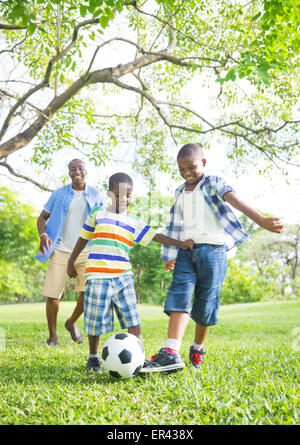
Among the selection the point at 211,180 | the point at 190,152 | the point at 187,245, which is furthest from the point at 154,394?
the point at 190,152

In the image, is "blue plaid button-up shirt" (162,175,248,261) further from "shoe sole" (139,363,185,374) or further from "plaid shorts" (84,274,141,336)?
"shoe sole" (139,363,185,374)

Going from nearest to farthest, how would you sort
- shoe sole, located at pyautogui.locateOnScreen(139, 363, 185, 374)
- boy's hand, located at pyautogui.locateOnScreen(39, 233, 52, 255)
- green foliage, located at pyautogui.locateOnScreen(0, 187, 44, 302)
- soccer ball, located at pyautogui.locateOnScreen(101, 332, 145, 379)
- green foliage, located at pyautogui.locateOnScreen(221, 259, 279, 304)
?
1. soccer ball, located at pyautogui.locateOnScreen(101, 332, 145, 379)
2. shoe sole, located at pyautogui.locateOnScreen(139, 363, 185, 374)
3. boy's hand, located at pyautogui.locateOnScreen(39, 233, 52, 255)
4. green foliage, located at pyautogui.locateOnScreen(221, 259, 279, 304)
5. green foliage, located at pyautogui.locateOnScreen(0, 187, 44, 302)

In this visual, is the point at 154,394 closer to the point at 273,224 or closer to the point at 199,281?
the point at 199,281

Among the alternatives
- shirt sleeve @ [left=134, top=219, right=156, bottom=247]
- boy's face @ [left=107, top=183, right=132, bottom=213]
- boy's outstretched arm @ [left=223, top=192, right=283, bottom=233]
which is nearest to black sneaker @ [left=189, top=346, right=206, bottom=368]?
shirt sleeve @ [left=134, top=219, right=156, bottom=247]

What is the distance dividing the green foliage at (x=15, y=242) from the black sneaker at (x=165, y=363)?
2169 centimetres

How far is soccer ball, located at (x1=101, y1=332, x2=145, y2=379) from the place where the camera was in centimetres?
295

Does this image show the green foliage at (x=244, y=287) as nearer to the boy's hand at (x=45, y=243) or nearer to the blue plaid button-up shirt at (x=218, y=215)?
the boy's hand at (x=45, y=243)

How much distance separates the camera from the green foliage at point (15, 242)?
24828 millimetres

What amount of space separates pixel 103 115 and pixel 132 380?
27.6ft

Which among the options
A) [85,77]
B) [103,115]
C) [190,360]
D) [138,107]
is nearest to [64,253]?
[190,360]

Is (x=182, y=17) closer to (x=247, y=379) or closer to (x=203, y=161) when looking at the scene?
(x=203, y=161)

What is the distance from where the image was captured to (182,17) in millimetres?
9727

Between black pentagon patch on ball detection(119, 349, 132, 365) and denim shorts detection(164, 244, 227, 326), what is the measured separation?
1.77 ft

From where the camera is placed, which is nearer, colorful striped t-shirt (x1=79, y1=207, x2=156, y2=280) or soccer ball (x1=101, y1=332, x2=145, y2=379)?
soccer ball (x1=101, y1=332, x2=145, y2=379)
